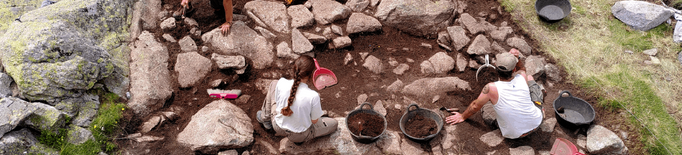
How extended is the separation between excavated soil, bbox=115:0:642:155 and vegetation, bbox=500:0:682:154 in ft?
0.57

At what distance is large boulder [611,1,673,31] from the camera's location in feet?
19.9

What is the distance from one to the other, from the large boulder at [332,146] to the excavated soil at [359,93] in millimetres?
106

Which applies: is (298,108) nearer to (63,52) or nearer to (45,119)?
(45,119)

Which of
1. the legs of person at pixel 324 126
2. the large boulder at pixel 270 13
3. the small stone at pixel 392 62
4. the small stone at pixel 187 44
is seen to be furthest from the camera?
the large boulder at pixel 270 13

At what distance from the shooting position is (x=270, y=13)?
5.95 meters

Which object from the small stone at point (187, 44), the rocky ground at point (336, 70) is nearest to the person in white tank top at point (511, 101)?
the rocky ground at point (336, 70)

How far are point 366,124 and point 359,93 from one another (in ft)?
2.58

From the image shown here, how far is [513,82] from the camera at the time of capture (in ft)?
13.6

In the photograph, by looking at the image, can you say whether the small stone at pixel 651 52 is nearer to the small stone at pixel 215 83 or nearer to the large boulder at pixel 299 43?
the large boulder at pixel 299 43

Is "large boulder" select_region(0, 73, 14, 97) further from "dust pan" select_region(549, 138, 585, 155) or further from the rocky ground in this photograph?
"dust pan" select_region(549, 138, 585, 155)

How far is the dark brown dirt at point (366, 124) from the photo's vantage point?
4324mm

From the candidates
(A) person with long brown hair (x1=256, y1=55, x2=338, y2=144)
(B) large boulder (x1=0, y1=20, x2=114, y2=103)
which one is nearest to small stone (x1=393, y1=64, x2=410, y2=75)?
(A) person with long brown hair (x1=256, y1=55, x2=338, y2=144)

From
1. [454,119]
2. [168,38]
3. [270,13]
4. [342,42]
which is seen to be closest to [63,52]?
[168,38]

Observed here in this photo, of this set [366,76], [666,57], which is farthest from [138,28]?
[666,57]
